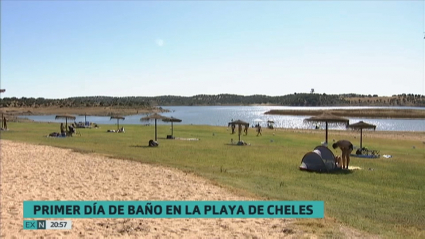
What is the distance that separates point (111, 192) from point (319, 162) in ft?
28.0

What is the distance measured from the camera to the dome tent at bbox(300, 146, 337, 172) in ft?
49.8

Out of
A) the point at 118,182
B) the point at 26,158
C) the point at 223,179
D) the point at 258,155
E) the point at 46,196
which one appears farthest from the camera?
the point at 258,155

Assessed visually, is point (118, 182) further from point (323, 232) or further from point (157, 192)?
point (323, 232)

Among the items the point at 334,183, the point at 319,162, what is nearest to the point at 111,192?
the point at 334,183

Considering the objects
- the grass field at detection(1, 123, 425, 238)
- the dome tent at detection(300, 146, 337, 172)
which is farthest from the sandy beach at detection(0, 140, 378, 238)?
the dome tent at detection(300, 146, 337, 172)

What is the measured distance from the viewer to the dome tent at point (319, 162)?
49.8 feet

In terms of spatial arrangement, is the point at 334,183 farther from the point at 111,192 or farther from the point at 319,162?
the point at 111,192

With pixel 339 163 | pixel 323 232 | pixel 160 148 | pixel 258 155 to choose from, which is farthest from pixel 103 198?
pixel 160 148

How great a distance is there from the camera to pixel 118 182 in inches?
497

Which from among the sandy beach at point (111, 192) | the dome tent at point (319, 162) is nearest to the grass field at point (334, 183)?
the dome tent at point (319, 162)

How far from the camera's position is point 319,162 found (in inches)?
599

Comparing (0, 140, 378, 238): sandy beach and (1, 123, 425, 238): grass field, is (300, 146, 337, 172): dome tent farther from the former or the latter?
(0, 140, 378, 238): sandy beach

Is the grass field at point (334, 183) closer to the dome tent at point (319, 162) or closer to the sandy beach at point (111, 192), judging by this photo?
the dome tent at point (319, 162)

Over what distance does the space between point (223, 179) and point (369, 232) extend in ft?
20.8
